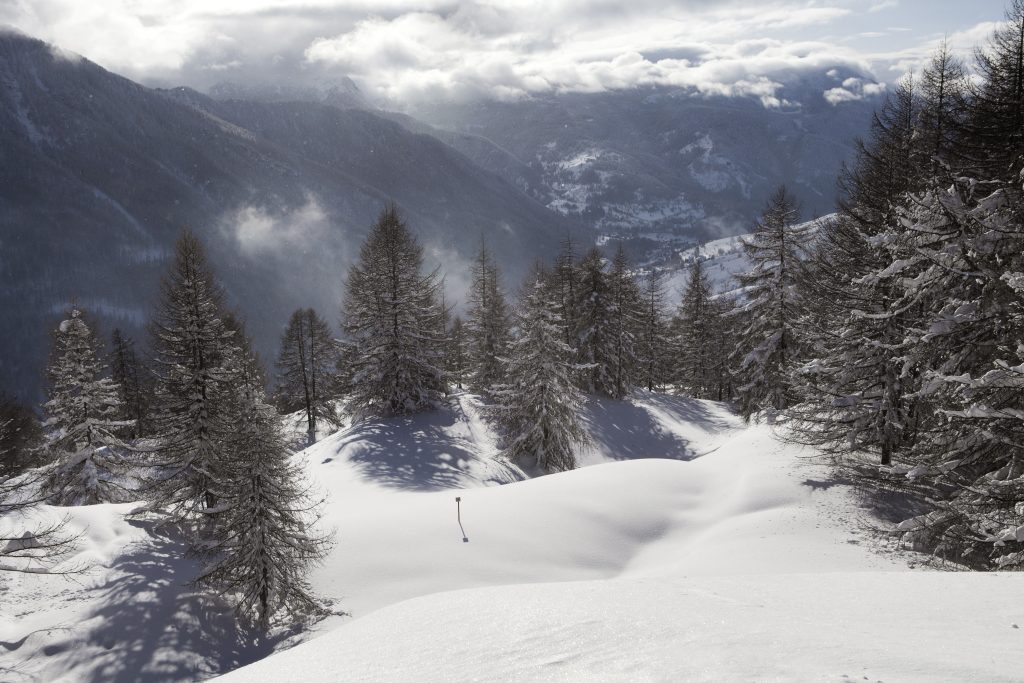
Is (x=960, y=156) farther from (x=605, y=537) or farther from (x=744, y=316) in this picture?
(x=744, y=316)

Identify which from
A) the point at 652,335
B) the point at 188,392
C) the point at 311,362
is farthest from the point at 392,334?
the point at 652,335

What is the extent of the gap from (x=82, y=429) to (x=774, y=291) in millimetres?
34251

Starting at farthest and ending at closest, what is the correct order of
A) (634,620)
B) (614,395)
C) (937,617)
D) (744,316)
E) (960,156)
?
1. (614,395)
2. (744,316)
3. (960,156)
4. (634,620)
5. (937,617)

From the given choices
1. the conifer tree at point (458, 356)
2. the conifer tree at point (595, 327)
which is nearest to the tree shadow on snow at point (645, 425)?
the conifer tree at point (595, 327)

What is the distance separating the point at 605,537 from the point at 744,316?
78.0 feet

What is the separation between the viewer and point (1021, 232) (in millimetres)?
9609

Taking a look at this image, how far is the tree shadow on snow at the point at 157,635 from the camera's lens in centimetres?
1161

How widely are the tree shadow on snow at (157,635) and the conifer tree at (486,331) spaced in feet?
76.4

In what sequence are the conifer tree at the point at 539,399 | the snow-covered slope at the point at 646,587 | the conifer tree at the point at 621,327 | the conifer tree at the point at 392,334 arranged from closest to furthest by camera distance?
the snow-covered slope at the point at 646,587
the conifer tree at the point at 539,399
the conifer tree at the point at 392,334
the conifer tree at the point at 621,327

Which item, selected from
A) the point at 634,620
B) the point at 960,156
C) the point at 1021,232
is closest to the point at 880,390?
the point at 960,156

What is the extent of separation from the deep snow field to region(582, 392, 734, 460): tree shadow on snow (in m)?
9.51

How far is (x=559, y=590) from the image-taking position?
27.8 feet

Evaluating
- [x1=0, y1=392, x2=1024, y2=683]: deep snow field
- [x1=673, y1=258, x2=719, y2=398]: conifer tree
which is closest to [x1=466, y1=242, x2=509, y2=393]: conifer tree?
[x1=0, y1=392, x2=1024, y2=683]: deep snow field

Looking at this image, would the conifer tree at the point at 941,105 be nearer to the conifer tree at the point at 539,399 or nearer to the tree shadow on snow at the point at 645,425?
the conifer tree at the point at 539,399
